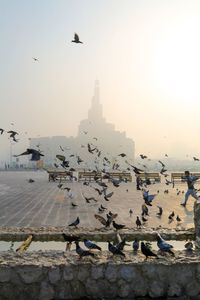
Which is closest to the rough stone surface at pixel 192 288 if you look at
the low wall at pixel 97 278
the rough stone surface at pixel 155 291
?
the low wall at pixel 97 278

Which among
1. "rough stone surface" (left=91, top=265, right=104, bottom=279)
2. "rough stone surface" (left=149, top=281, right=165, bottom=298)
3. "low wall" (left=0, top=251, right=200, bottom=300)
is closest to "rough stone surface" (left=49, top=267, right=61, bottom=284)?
"low wall" (left=0, top=251, right=200, bottom=300)

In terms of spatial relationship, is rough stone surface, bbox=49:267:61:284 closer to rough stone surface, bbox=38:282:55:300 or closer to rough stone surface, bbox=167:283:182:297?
rough stone surface, bbox=38:282:55:300

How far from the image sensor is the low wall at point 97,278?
8180mm

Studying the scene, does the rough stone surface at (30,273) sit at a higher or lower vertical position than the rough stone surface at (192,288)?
higher

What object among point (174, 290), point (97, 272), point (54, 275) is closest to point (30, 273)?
point (54, 275)

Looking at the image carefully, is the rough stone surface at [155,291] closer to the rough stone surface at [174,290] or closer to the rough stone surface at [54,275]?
the rough stone surface at [174,290]

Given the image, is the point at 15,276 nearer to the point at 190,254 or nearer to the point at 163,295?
the point at 163,295

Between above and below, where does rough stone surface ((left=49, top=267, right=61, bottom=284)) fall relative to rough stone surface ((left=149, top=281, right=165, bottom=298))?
above

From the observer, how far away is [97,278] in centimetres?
834

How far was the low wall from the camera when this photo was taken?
818cm

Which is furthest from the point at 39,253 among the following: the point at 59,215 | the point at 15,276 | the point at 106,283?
the point at 59,215

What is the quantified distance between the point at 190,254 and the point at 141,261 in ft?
4.52

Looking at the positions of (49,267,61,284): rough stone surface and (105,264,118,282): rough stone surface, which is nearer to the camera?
(49,267,61,284): rough stone surface

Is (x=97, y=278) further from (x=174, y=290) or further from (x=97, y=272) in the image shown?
(x=174, y=290)
